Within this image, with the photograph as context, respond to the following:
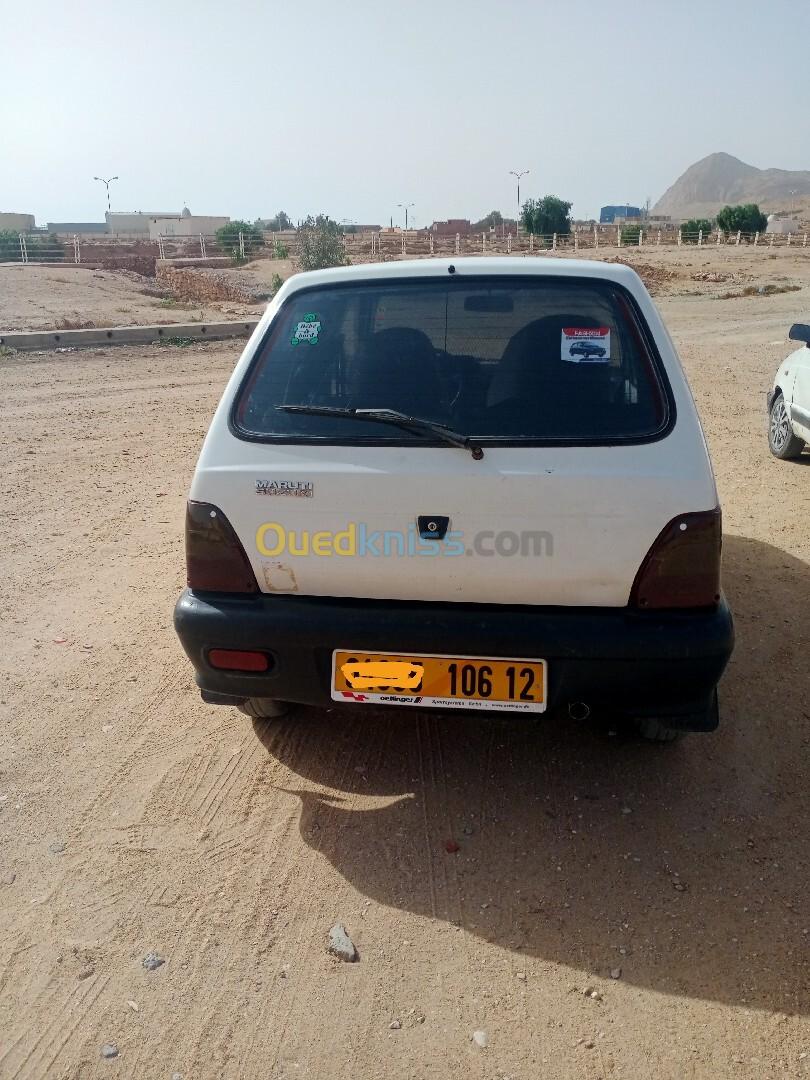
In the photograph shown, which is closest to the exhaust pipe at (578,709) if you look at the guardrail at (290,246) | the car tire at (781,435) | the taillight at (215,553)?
the taillight at (215,553)

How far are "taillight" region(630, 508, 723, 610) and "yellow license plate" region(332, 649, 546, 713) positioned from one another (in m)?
0.41

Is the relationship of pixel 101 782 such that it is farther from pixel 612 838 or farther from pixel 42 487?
pixel 42 487

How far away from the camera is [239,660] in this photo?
9.78ft

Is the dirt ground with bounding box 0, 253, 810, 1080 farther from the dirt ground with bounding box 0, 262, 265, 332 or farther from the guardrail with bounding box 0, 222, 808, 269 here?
the guardrail with bounding box 0, 222, 808, 269

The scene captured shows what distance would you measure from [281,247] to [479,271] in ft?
105

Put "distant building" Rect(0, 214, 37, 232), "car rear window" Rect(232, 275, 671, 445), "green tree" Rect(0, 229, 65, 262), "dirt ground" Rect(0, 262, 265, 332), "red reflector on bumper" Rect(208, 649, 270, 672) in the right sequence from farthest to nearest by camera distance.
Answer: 1. "distant building" Rect(0, 214, 37, 232)
2. "green tree" Rect(0, 229, 65, 262)
3. "dirt ground" Rect(0, 262, 265, 332)
4. "red reflector on bumper" Rect(208, 649, 270, 672)
5. "car rear window" Rect(232, 275, 671, 445)

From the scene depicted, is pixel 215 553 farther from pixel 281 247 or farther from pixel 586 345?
pixel 281 247

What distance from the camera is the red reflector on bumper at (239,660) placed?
2.96 m

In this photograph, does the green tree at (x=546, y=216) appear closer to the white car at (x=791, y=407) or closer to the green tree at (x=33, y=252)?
the green tree at (x=33, y=252)

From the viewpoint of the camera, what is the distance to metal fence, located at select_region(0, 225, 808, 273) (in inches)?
1220

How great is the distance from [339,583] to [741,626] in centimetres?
255

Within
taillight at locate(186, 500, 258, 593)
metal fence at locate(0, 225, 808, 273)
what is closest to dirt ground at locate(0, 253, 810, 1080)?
taillight at locate(186, 500, 258, 593)

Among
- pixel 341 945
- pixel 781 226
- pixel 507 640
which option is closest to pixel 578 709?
pixel 507 640

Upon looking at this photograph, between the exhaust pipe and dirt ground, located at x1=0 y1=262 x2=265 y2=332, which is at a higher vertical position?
dirt ground, located at x1=0 y1=262 x2=265 y2=332
